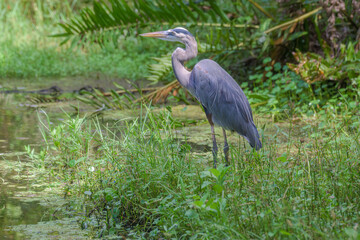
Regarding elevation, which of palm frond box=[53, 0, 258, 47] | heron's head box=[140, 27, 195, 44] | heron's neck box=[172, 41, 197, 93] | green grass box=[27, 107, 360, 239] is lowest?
green grass box=[27, 107, 360, 239]

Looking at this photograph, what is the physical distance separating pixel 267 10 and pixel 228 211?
15.3ft

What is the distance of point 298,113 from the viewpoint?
5.94 meters

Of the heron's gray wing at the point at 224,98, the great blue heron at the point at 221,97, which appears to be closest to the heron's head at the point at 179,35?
the great blue heron at the point at 221,97

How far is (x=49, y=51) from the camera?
961 cm

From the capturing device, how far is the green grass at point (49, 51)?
8.60 m

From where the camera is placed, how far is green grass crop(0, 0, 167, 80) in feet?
28.2

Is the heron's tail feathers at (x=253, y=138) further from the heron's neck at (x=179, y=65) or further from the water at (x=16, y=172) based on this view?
the water at (x=16, y=172)

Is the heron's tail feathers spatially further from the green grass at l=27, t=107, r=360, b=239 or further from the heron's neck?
the heron's neck

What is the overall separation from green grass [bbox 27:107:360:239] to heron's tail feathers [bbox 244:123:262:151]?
30cm

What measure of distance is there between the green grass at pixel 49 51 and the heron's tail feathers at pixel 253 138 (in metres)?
3.85

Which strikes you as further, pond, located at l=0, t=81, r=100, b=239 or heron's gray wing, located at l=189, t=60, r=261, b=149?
heron's gray wing, located at l=189, t=60, r=261, b=149

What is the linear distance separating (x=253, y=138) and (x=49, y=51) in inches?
245

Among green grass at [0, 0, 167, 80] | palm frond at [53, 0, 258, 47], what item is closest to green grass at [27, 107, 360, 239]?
palm frond at [53, 0, 258, 47]

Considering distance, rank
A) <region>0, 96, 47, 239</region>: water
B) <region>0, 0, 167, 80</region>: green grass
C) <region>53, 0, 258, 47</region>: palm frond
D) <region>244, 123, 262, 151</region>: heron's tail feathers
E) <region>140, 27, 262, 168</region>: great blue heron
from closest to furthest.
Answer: <region>0, 96, 47, 239</region>: water → <region>244, 123, 262, 151</region>: heron's tail feathers → <region>140, 27, 262, 168</region>: great blue heron → <region>53, 0, 258, 47</region>: palm frond → <region>0, 0, 167, 80</region>: green grass
